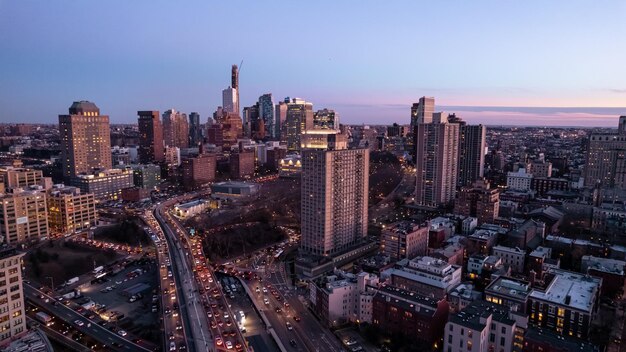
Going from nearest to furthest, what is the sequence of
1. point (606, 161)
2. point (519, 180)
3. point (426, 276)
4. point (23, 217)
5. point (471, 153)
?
point (426, 276) → point (23, 217) → point (606, 161) → point (519, 180) → point (471, 153)

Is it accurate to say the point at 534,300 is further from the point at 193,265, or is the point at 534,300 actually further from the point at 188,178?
the point at 188,178

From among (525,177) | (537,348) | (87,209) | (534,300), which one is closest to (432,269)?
(534,300)

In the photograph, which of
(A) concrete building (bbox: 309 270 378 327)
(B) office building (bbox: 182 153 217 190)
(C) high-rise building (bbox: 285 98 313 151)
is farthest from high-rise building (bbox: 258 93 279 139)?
(A) concrete building (bbox: 309 270 378 327)

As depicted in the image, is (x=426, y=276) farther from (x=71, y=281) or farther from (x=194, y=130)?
(x=194, y=130)

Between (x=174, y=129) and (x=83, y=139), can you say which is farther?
(x=174, y=129)

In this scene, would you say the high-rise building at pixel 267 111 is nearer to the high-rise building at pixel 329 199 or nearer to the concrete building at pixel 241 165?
the concrete building at pixel 241 165

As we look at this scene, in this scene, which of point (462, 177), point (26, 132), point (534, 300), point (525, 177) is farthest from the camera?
point (26, 132)

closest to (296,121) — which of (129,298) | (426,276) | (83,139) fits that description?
(83,139)

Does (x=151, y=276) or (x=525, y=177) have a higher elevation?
(x=525, y=177)
